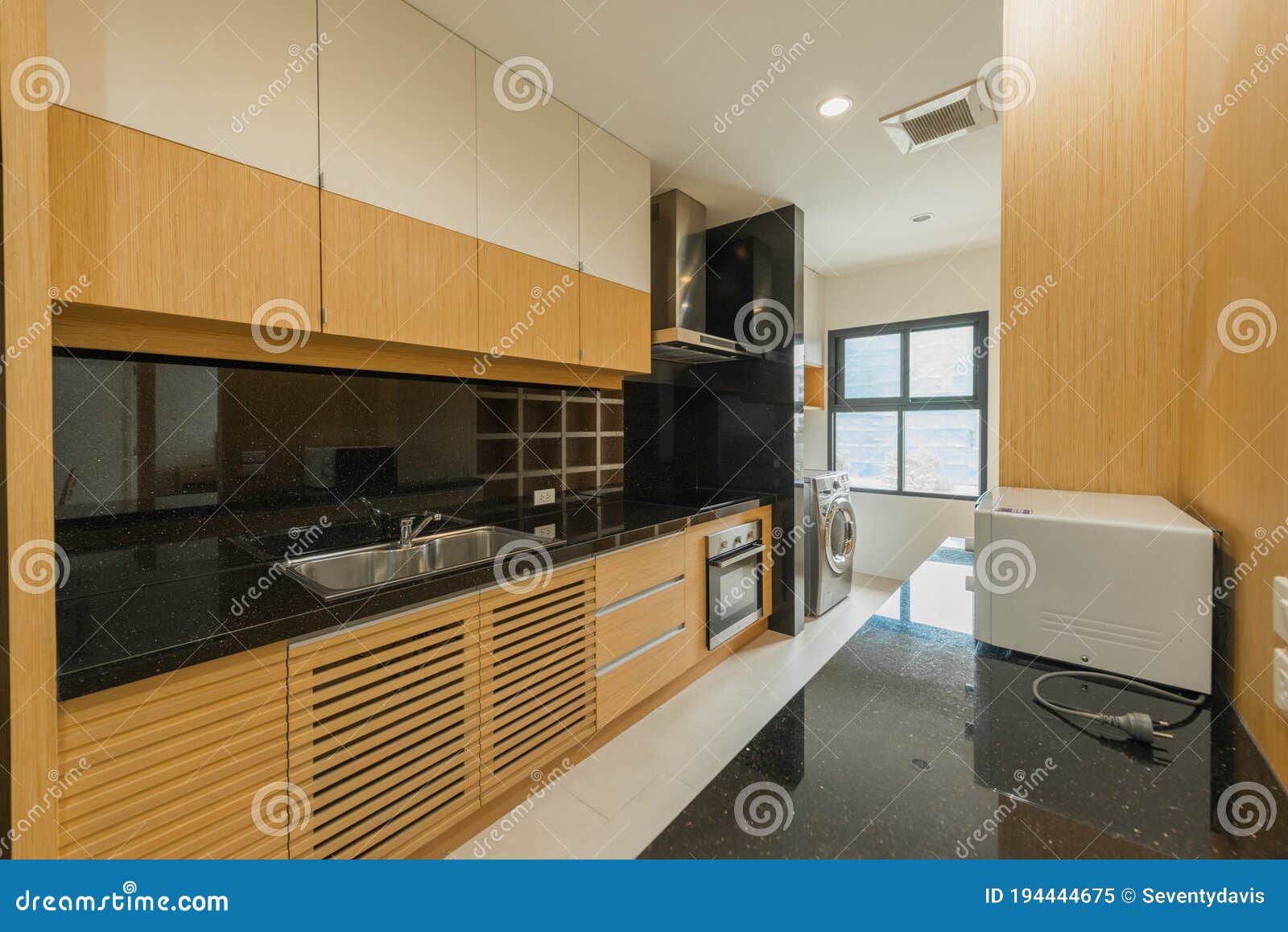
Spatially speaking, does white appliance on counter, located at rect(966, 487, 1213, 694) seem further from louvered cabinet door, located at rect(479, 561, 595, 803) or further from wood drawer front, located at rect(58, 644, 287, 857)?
wood drawer front, located at rect(58, 644, 287, 857)

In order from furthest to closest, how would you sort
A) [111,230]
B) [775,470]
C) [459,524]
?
[775,470] < [459,524] < [111,230]

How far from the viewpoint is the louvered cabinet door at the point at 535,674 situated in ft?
5.60

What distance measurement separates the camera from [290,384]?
5.90 ft

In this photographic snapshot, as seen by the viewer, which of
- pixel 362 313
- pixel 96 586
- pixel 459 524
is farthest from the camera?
pixel 459 524

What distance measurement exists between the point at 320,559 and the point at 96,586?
0.51m

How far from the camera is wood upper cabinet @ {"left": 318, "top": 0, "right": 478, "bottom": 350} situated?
5.27 ft

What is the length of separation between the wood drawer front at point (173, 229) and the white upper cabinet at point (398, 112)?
0.75 ft

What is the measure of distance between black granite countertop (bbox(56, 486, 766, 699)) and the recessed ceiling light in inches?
81.2

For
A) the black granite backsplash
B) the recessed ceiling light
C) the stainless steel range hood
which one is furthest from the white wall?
the black granite backsplash

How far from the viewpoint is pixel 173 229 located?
1.33 meters

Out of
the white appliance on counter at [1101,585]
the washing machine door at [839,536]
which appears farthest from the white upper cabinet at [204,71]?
the washing machine door at [839,536]

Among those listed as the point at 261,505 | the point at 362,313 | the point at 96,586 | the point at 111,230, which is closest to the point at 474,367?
the point at 362,313

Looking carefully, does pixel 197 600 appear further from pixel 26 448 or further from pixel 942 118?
pixel 942 118

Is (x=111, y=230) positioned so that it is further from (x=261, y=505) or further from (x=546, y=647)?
(x=546, y=647)
